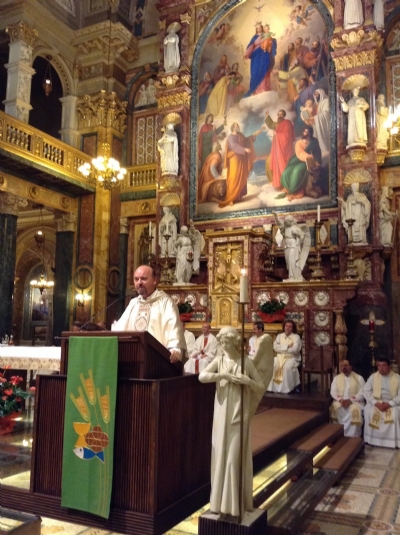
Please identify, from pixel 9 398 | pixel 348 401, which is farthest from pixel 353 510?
pixel 348 401

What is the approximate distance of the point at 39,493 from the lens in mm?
4156

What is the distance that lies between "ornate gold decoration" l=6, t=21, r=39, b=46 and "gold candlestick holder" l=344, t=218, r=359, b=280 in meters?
9.93

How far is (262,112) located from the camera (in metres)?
14.0

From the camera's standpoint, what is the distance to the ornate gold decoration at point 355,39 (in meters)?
12.5

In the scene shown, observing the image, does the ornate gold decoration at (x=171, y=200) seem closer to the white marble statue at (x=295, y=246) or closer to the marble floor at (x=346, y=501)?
the white marble statue at (x=295, y=246)

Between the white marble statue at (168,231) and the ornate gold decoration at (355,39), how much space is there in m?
5.98

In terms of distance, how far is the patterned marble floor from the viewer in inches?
170

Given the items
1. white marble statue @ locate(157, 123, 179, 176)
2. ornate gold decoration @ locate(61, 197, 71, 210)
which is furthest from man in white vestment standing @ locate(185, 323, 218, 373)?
ornate gold decoration @ locate(61, 197, 71, 210)

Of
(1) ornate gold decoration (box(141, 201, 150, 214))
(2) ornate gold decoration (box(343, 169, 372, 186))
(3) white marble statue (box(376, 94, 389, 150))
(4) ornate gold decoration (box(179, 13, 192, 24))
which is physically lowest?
(2) ornate gold decoration (box(343, 169, 372, 186))

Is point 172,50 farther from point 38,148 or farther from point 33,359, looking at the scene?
point 33,359

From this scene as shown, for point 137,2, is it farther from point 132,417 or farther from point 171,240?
point 132,417

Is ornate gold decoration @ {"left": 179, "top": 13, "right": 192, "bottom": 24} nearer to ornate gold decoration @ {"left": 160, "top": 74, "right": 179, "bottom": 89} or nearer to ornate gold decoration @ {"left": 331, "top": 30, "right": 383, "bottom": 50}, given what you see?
ornate gold decoration @ {"left": 160, "top": 74, "right": 179, "bottom": 89}

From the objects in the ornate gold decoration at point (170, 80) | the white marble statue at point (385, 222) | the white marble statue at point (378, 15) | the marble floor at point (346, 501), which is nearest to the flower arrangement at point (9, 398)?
the marble floor at point (346, 501)

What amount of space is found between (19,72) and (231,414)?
13021 millimetres
